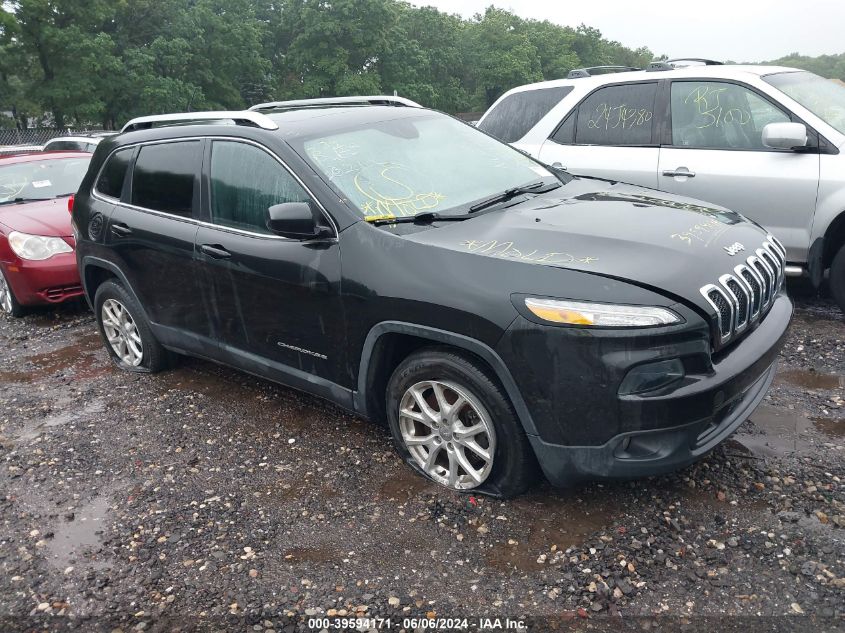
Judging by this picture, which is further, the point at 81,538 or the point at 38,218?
the point at 38,218

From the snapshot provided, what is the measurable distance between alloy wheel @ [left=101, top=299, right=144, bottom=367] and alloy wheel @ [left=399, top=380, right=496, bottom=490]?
2565 millimetres

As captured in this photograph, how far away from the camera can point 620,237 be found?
3.09 meters

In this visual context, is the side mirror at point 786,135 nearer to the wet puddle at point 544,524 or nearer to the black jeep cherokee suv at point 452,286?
the black jeep cherokee suv at point 452,286

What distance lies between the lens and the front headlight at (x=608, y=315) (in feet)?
8.70

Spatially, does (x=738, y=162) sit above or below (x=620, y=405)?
above

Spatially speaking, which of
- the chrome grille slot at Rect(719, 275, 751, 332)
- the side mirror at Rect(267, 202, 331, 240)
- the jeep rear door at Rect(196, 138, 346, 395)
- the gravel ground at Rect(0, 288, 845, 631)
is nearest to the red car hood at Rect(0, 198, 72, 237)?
the gravel ground at Rect(0, 288, 845, 631)

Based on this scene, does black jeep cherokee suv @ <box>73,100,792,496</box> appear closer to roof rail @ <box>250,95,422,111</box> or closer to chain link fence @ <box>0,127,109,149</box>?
roof rail @ <box>250,95,422,111</box>

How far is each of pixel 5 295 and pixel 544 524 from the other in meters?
6.11

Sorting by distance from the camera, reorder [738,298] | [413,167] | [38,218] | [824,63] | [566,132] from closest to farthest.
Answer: [738,298] < [413,167] < [566,132] < [38,218] < [824,63]

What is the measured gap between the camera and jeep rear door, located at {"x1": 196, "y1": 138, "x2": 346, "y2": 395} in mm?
3490

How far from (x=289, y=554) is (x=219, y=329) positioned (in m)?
1.62

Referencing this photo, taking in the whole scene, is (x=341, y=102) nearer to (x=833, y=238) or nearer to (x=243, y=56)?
(x=833, y=238)

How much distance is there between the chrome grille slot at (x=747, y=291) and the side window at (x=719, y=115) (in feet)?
6.80

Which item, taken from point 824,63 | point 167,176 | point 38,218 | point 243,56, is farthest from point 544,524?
point 824,63
